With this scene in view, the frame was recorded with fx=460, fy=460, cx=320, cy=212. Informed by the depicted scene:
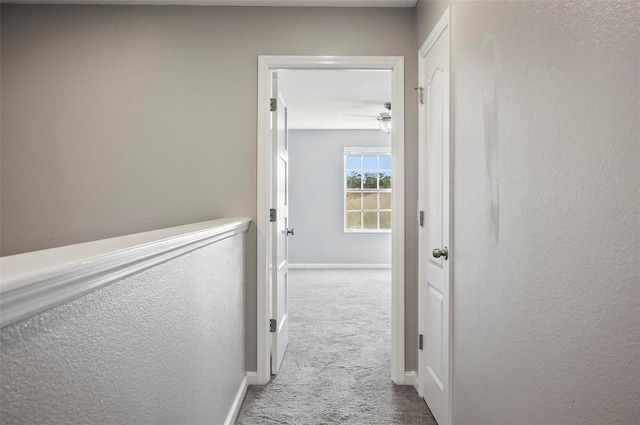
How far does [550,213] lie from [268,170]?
6.06ft

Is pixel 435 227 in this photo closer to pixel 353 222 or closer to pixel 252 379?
pixel 252 379

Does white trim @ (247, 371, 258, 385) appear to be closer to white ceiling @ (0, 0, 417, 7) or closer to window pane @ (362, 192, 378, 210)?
white ceiling @ (0, 0, 417, 7)

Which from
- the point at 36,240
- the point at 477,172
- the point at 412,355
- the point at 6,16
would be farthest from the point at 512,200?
the point at 6,16

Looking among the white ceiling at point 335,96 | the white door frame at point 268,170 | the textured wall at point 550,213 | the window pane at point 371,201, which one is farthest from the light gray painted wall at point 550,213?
the window pane at point 371,201

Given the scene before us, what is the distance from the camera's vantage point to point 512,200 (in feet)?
4.60

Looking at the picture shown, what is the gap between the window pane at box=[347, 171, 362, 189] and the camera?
7.78 m

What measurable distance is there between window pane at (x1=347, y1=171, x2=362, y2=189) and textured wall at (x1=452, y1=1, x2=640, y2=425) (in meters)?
5.91

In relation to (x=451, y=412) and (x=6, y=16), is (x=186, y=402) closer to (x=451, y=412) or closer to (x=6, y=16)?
(x=451, y=412)

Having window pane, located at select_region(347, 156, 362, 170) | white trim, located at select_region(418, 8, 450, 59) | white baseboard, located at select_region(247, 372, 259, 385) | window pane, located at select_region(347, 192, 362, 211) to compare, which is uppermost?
white trim, located at select_region(418, 8, 450, 59)

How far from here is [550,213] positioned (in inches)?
45.9

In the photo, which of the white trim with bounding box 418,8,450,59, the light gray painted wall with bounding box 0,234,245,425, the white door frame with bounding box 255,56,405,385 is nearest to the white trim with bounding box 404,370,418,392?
the white door frame with bounding box 255,56,405,385

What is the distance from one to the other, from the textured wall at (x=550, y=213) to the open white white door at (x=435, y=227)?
24 centimetres

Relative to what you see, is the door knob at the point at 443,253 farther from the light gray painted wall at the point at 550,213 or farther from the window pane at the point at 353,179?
the window pane at the point at 353,179

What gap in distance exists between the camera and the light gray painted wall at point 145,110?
108 inches
